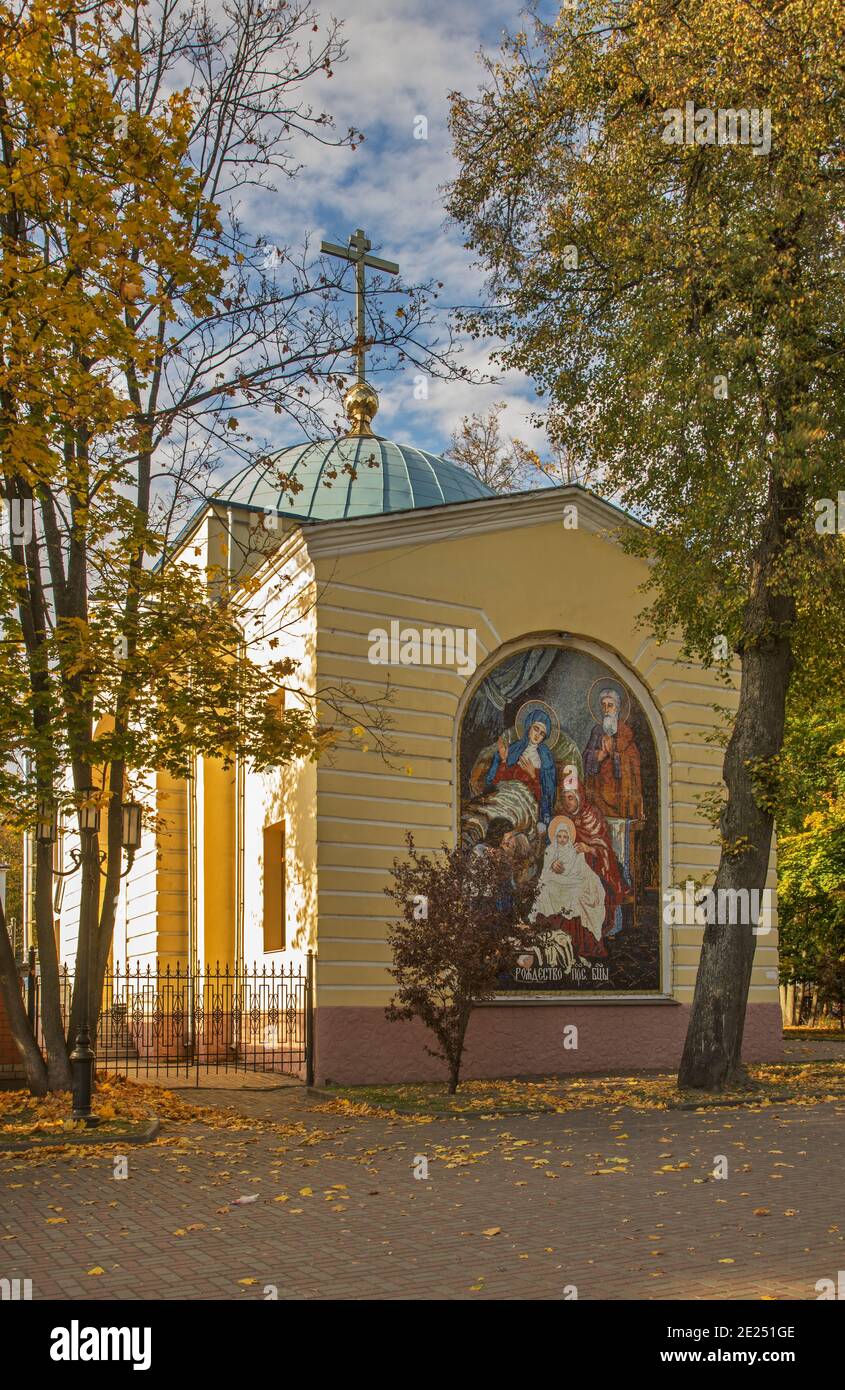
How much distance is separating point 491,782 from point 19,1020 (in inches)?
307

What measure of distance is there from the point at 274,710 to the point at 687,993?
30.1 ft

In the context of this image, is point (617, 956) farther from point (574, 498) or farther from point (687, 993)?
point (574, 498)

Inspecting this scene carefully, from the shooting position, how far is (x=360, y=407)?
89.0 feet

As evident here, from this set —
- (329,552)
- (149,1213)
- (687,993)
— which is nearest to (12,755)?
(329,552)

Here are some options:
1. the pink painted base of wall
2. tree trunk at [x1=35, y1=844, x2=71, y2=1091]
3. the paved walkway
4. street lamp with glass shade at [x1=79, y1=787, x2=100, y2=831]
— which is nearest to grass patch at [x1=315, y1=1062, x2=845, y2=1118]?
the pink painted base of wall

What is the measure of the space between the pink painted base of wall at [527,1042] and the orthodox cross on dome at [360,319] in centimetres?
874

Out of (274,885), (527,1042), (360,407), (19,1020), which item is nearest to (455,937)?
(527,1042)

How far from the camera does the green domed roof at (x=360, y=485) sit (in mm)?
26047

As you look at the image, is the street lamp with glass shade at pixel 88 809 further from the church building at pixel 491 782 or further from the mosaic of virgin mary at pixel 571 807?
the mosaic of virgin mary at pixel 571 807

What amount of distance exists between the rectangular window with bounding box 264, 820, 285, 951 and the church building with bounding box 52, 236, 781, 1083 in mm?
36

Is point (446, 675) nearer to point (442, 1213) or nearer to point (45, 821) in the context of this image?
point (45, 821)

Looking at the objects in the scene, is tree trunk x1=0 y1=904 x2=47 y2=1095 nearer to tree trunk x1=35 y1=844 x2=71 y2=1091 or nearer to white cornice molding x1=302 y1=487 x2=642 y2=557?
tree trunk x1=35 y1=844 x2=71 y2=1091

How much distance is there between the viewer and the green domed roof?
85.5 feet

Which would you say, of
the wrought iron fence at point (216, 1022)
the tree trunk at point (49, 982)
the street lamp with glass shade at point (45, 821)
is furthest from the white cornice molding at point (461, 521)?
the tree trunk at point (49, 982)
